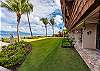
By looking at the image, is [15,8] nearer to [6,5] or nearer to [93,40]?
[6,5]

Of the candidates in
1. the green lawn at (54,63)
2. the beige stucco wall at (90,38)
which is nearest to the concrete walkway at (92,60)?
the green lawn at (54,63)

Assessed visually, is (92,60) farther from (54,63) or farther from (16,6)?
(16,6)

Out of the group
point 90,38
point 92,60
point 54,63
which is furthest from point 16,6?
point 92,60

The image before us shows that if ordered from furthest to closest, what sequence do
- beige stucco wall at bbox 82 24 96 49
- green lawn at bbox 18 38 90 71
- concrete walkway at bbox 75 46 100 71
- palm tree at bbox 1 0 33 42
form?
palm tree at bbox 1 0 33 42
beige stucco wall at bbox 82 24 96 49
green lawn at bbox 18 38 90 71
concrete walkway at bbox 75 46 100 71

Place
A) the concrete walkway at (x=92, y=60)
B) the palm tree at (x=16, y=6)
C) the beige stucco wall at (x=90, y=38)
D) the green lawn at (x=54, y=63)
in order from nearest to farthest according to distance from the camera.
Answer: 1. the concrete walkway at (x=92, y=60)
2. the green lawn at (x=54, y=63)
3. the beige stucco wall at (x=90, y=38)
4. the palm tree at (x=16, y=6)

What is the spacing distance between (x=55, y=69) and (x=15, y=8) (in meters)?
18.2

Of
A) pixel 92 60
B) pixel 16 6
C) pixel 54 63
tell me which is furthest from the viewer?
pixel 16 6

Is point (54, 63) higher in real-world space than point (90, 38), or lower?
lower

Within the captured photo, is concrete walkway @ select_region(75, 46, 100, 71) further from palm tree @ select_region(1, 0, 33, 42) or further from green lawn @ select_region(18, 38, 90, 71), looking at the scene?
palm tree @ select_region(1, 0, 33, 42)

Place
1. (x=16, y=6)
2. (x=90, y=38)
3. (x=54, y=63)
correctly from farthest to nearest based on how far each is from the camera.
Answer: (x=16, y=6) → (x=90, y=38) → (x=54, y=63)

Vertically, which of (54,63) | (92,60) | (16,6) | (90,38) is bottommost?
(54,63)

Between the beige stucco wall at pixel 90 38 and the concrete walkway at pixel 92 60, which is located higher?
the beige stucco wall at pixel 90 38

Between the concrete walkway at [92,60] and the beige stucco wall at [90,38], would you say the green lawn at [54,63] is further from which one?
the beige stucco wall at [90,38]

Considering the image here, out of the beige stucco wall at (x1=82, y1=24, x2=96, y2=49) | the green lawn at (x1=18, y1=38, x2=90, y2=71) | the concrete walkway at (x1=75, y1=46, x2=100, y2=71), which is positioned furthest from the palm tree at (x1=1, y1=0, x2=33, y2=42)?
the concrete walkway at (x1=75, y1=46, x2=100, y2=71)
